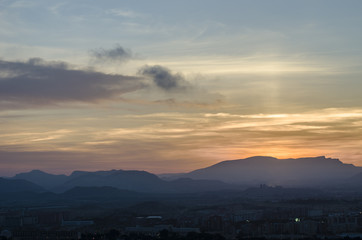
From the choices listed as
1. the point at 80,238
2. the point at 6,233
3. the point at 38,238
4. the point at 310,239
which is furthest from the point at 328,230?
the point at 6,233

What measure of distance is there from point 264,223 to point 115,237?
54355mm

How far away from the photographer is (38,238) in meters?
180

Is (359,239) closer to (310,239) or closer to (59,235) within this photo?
(310,239)

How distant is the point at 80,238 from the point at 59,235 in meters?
18.2

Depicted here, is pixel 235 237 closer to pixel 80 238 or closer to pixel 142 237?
pixel 142 237

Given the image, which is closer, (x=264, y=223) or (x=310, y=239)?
(x=310, y=239)

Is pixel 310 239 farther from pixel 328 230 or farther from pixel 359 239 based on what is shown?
pixel 328 230

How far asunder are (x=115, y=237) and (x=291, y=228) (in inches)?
2234

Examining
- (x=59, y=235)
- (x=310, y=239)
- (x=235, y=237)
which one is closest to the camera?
(x=310, y=239)

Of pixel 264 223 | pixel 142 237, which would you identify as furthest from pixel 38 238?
pixel 264 223

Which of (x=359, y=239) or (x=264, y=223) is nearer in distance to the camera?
(x=359, y=239)

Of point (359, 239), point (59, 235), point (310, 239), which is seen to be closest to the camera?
point (359, 239)

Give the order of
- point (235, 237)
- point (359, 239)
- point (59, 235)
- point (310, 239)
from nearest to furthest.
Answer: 1. point (359, 239)
2. point (310, 239)
3. point (235, 237)
4. point (59, 235)

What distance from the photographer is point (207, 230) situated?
7613 inches
